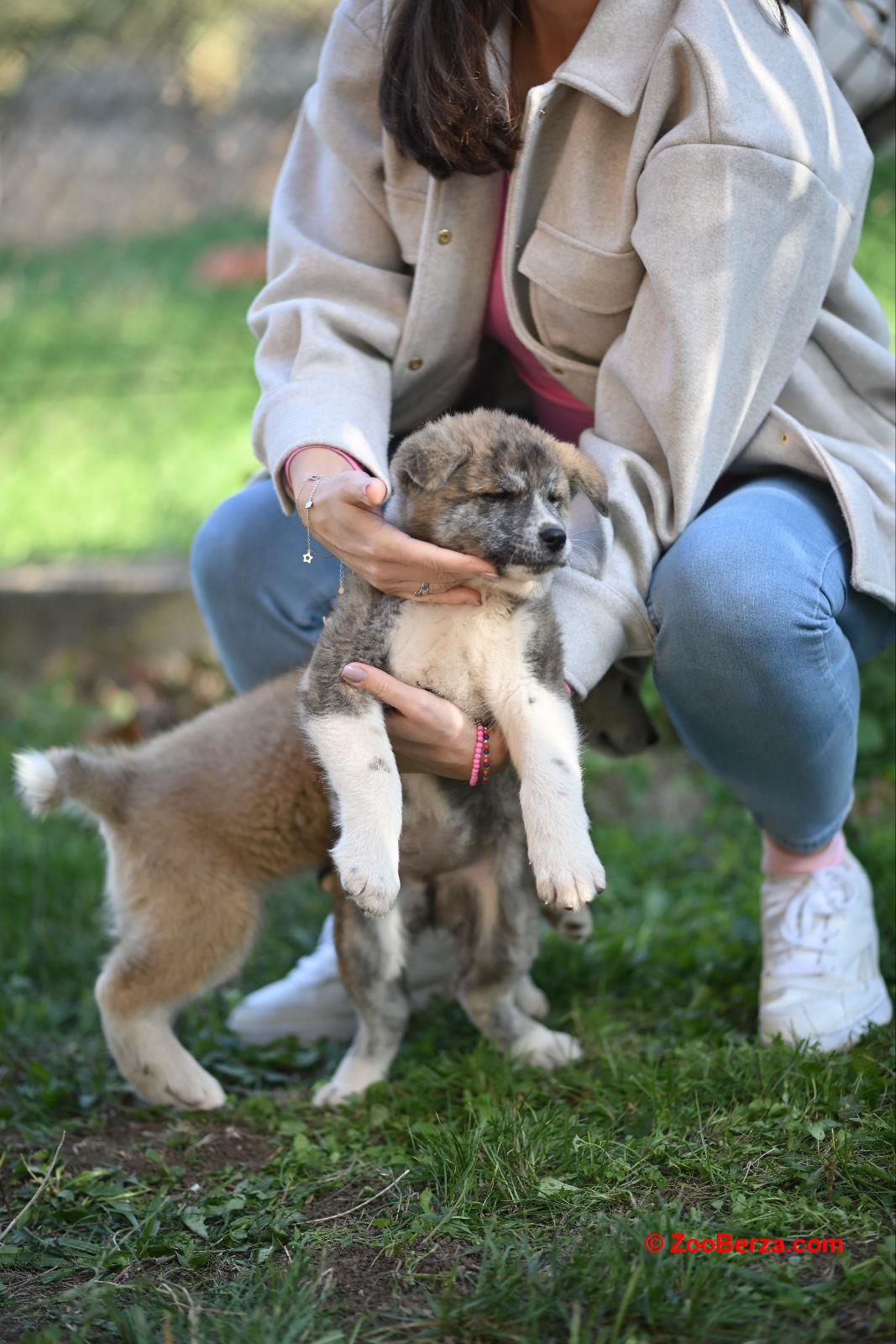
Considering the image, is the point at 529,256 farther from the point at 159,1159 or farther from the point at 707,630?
the point at 159,1159

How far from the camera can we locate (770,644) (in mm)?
2582

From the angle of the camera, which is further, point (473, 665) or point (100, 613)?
point (100, 613)

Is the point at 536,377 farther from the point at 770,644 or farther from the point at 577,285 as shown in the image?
the point at 770,644

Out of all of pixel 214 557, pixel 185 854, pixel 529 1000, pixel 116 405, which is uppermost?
pixel 214 557

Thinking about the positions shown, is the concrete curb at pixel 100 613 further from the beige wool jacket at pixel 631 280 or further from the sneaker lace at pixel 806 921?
the sneaker lace at pixel 806 921

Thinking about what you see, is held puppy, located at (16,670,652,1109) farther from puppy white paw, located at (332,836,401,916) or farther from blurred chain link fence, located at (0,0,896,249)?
blurred chain link fence, located at (0,0,896,249)

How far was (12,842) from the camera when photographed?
4.11 metres

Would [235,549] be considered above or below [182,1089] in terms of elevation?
above

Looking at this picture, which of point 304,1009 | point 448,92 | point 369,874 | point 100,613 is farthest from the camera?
point 100,613

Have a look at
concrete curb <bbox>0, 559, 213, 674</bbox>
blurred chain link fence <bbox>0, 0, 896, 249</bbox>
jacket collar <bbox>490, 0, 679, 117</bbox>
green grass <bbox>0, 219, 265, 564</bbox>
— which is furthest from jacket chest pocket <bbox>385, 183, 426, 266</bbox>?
blurred chain link fence <bbox>0, 0, 896, 249</bbox>

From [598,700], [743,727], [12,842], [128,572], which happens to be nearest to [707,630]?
[743,727]

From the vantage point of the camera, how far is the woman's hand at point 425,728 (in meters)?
2.50

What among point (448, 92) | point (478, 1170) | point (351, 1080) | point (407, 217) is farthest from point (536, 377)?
point (478, 1170)

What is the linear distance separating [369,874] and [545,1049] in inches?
33.5
